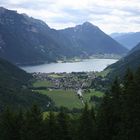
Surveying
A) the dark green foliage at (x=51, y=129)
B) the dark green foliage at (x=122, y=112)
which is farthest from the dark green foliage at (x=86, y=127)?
the dark green foliage at (x=51, y=129)

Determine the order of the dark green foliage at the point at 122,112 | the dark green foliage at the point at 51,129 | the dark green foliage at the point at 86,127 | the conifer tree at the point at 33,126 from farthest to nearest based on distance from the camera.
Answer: the dark green foliage at the point at 51,129, the conifer tree at the point at 33,126, the dark green foliage at the point at 86,127, the dark green foliage at the point at 122,112

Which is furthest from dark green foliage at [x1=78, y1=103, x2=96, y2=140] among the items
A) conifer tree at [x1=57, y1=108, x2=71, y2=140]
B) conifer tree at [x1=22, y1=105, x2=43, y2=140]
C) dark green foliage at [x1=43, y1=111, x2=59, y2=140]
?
conifer tree at [x1=22, y1=105, x2=43, y2=140]

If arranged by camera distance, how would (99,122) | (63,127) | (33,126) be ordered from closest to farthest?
(99,122)
(33,126)
(63,127)

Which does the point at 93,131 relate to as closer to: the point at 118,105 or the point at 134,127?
the point at 118,105

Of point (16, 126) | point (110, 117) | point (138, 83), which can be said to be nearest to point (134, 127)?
point (138, 83)

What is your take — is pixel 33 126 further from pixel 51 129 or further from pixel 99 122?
pixel 99 122

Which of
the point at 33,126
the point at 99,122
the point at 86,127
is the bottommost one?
the point at 33,126

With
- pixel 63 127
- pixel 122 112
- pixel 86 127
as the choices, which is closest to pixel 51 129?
pixel 63 127

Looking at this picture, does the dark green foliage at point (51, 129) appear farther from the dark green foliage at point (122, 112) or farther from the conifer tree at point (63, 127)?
the dark green foliage at point (122, 112)

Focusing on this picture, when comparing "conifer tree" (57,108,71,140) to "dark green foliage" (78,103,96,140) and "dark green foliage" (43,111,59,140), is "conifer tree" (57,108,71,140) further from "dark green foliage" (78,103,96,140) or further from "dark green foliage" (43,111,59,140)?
"dark green foliage" (78,103,96,140)
